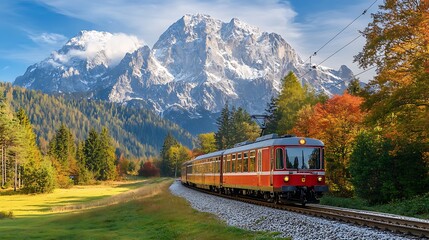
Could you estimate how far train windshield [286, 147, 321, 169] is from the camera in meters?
24.7

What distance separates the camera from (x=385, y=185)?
27500 millimetres

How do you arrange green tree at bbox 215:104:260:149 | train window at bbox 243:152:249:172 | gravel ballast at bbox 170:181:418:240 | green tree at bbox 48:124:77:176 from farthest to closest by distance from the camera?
green tree at bbox 48:124:77:176
green tree at bbox 215:104:260:149
train window at bbox 243:152:249:172
gravel ballast at bbox 170:181:418:240

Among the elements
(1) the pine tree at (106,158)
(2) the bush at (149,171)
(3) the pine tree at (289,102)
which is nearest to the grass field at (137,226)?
(3) the pine tree at (289,102)

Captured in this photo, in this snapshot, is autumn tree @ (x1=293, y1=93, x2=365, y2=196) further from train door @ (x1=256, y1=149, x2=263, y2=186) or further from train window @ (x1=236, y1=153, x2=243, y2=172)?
train door @ (x1=256, y1=149, x2=263, y2=186)

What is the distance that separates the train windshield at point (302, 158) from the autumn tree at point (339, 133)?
16.0 metres

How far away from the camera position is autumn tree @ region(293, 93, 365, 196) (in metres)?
40.7

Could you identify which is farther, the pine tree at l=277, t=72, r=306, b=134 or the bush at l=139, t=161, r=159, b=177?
the bush at l=139, t=161, r=159, b=177

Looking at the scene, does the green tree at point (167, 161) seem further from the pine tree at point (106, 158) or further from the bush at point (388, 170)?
the bush at point (388, 170)

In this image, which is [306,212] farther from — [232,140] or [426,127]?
[232,140]

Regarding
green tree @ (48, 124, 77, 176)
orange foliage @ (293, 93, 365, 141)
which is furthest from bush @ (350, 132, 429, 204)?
green tree @ (48, 124, 77, 176)

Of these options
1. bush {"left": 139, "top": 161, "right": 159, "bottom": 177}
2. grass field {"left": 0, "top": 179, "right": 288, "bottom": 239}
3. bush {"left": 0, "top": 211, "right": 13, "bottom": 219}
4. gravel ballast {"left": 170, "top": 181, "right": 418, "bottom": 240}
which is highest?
bush {"left": 139, "top": 161, "right": 159, "bottom": 177}

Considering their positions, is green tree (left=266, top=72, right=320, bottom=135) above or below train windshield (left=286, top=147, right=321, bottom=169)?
above

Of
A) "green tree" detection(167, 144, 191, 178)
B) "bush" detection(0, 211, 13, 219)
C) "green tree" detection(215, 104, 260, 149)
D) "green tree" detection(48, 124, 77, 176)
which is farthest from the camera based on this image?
"green tree" detection(167, 144, 191, 178)

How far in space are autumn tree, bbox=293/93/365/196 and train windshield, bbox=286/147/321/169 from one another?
16.0 meters
